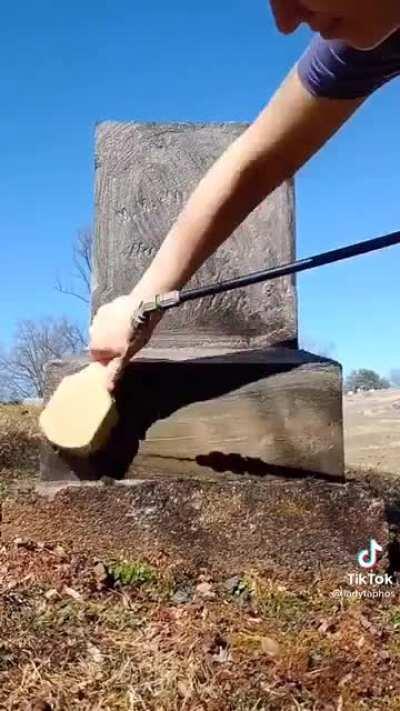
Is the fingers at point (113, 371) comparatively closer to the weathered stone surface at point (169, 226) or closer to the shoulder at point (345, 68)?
the weathered stone surface at point (169, 226)

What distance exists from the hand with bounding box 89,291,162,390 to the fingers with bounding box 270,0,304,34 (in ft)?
2.70

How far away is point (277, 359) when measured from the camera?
1.64 m

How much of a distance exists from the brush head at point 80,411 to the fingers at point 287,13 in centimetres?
94

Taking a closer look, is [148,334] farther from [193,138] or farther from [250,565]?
[193,138]

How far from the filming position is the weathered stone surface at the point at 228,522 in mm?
1495

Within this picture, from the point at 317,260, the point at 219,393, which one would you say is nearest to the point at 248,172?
the point at 317,260

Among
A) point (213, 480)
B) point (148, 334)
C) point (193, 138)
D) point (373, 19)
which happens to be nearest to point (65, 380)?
point (148, 334)

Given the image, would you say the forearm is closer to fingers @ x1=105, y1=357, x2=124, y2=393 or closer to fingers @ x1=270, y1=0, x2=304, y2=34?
fingers @ x1=105, y1=357, x2=124, y2=393

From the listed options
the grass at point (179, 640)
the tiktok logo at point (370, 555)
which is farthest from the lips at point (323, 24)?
the tiktok logo at point (370, 555)

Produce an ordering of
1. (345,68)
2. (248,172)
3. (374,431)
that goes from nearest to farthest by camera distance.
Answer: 1. (345,68)
2. (248,172)
3. (374,431)

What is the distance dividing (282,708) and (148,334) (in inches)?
26.3

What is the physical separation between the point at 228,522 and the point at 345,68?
33.9 inches

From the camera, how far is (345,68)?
935 mm

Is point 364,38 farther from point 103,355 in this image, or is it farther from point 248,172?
point 103,355
